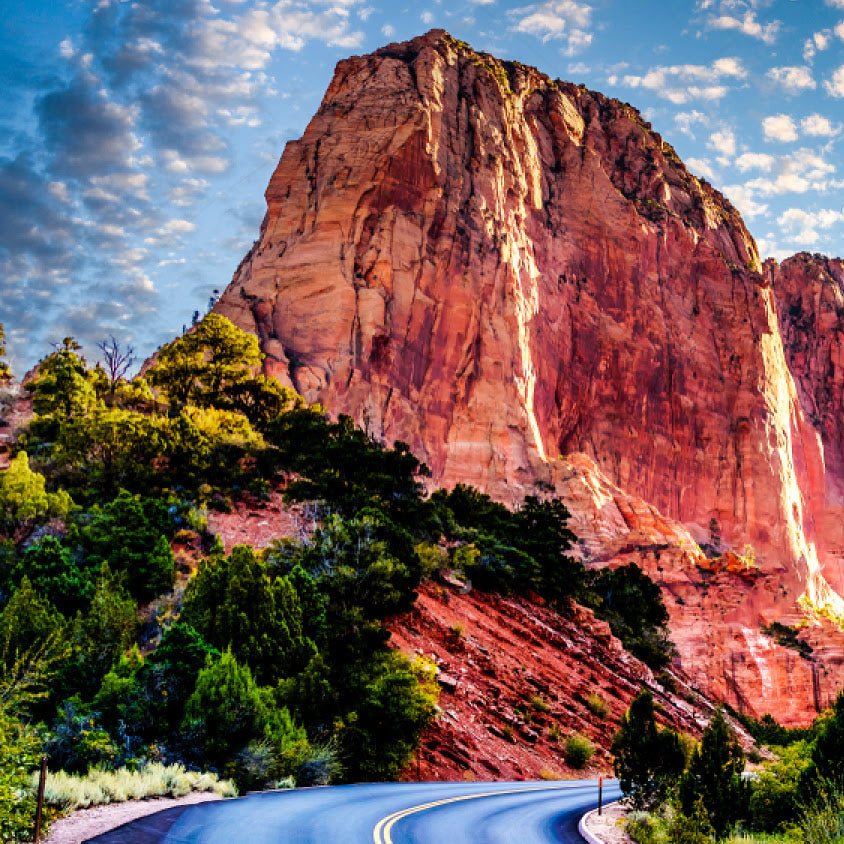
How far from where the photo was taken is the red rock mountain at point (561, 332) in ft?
195

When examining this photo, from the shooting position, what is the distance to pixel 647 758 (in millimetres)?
16844

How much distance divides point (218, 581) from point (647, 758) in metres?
11.4

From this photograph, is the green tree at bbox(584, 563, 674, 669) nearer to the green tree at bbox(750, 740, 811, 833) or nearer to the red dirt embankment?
the red dirt embankment

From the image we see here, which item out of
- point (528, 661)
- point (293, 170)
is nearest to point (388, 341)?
point (293, 170)

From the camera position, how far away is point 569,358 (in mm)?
75500

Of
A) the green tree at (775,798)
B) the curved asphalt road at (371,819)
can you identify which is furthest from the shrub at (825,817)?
the curved asphalt road at (371,819)

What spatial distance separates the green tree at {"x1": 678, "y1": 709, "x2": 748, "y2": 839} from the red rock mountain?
140ft

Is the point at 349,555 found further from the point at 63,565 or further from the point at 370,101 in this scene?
the point at 370,101

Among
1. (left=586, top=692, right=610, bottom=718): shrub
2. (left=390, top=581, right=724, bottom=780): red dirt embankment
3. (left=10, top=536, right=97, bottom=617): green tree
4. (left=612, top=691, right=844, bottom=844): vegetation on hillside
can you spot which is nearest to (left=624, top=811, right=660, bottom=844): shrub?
(left=612, top=691, right=844, bottom=844): vegetation on hillside

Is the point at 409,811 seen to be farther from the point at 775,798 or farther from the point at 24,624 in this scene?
the point at 24,624

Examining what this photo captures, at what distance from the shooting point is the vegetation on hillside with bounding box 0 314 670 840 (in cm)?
1762

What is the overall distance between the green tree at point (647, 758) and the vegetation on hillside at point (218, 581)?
573 cm

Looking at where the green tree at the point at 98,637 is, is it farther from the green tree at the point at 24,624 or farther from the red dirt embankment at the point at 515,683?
the red dirt embankment at the point at 515,683

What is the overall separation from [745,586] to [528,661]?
3476 centimetres
